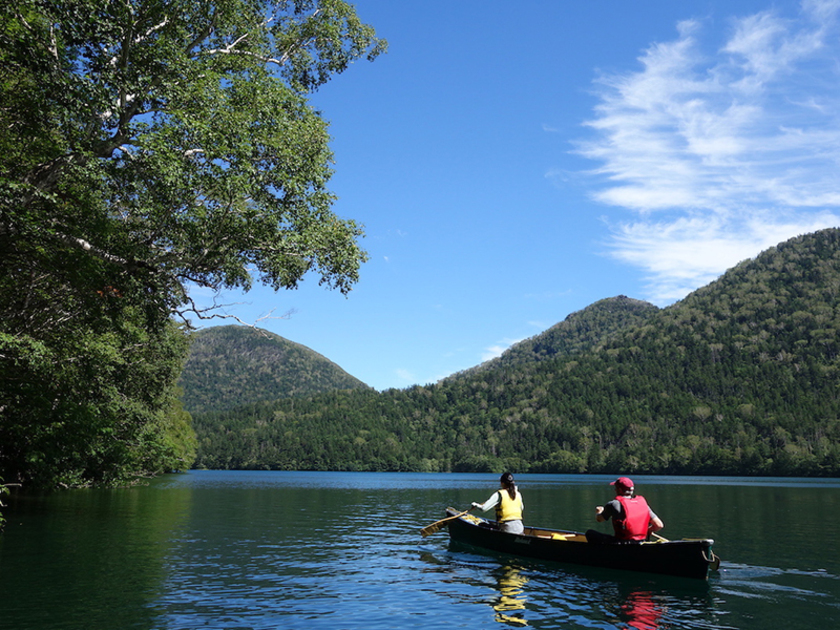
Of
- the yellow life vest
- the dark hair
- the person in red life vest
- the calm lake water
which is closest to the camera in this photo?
the calm lake water

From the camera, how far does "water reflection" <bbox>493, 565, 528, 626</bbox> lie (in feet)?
47.3

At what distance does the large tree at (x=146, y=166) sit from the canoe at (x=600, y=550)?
11.1 meters

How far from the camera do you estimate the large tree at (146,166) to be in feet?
54.3

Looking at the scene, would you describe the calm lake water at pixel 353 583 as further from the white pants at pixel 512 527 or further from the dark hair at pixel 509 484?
the dark hair at pixel 509 484

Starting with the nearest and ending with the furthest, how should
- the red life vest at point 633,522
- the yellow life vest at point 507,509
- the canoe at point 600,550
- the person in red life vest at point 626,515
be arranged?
the canoe at point 600,550
the person in red life vest at point 626,515
the red life vest at point 633,522
the yellow life vest at point 507,509

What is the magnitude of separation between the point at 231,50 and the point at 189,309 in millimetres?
9411

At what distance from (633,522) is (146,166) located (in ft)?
59.5

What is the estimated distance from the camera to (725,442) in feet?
649

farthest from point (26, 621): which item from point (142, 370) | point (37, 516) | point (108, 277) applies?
point (142, 370)

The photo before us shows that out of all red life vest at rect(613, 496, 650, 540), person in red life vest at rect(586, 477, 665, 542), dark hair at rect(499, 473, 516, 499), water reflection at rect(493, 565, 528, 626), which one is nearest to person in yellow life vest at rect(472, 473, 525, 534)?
dark hair at rect(499, 473, 516, 499)

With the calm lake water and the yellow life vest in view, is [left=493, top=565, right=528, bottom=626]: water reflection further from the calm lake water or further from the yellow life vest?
the yellow life vest

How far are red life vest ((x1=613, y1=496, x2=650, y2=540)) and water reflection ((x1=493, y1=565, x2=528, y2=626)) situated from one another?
11.0 ft

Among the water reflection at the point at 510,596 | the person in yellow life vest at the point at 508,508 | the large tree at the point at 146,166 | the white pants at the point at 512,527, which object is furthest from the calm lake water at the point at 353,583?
the large tree at the point at 146,166

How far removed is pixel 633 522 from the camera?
754 inches
